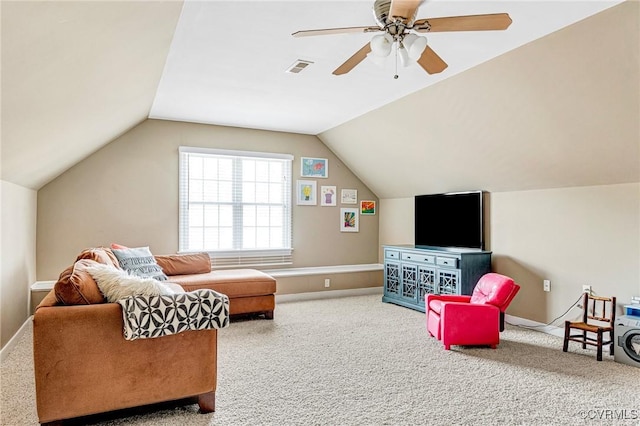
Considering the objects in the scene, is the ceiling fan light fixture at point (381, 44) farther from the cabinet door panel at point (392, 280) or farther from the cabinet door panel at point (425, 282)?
the cabinet door panel at point (392, 280)

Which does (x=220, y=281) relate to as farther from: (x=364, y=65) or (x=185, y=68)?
(x=364, y=65)

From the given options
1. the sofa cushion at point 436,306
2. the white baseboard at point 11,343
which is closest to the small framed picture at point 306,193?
the sofa cushion at point 436,306

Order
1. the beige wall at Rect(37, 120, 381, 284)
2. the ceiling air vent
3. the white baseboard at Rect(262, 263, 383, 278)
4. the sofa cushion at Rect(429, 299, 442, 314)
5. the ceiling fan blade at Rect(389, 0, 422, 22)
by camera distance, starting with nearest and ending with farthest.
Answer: the ceiling fan blade at Rect(389, 0, 422, 22) < the ceiling air vent < the sofa cushion at Rect(429, 299, 442, 314) < the beige wall at Rect(37, 120, 381, 284) < the white baseboard at Rect(262, 263, 383, 278)

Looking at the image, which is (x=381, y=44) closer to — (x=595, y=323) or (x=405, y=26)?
(x=405, y=26)

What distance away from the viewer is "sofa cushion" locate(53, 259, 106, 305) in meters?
2.40

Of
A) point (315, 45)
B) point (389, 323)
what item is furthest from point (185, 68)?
Answer: point (389, 323)

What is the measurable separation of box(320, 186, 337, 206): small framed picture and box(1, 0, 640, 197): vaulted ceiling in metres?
1.47

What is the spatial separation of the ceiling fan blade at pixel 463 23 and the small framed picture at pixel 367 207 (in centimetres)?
493

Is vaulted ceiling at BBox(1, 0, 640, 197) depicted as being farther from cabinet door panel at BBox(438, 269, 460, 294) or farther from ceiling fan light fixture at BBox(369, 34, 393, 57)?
cabinet door panel at BBox(438, 269, 460, 294)

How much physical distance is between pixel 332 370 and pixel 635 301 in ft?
8.84

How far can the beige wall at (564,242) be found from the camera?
3.86 metres

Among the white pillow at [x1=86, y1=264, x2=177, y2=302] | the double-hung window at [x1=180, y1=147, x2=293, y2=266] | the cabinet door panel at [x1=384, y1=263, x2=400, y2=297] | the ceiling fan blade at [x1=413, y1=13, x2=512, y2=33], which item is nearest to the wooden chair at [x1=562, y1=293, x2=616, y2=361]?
→ the cabinet door panel at [x1=384, y1=263, x2=400, y2=297]

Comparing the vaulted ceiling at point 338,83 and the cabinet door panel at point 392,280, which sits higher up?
the vaulted ceiling at point 338,83

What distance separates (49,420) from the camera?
228 cm
